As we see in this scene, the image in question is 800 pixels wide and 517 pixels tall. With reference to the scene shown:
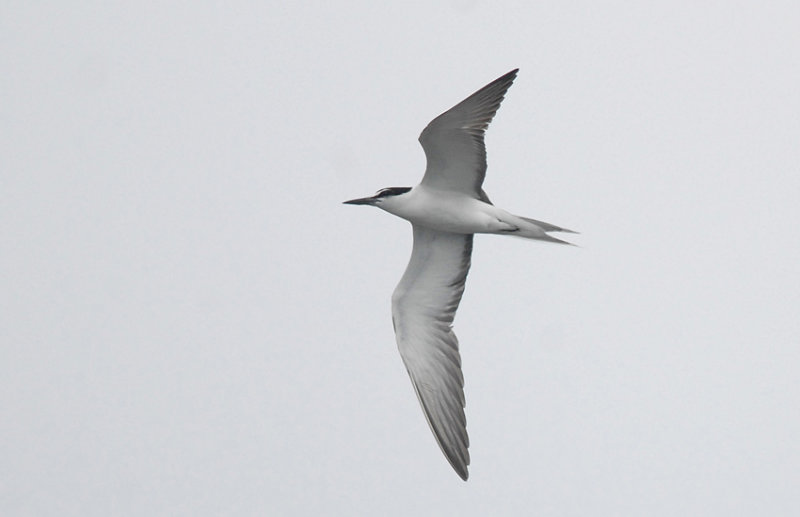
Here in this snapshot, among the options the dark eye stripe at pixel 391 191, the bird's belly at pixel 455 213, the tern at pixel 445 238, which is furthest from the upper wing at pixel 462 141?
the dark eye stripe at pixel 391 191

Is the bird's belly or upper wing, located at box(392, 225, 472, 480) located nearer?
the bird's belly

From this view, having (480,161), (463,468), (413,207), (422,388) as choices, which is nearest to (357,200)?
(413,207)

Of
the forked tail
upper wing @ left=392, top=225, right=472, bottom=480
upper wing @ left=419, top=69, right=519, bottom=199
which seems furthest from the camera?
upper wing @ left=392, top=225, right=472, bottom=480

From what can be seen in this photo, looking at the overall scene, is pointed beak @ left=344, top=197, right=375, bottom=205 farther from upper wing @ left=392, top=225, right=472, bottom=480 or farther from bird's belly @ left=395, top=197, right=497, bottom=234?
upper wing @ left=392, top=225, right=472, bottom=480

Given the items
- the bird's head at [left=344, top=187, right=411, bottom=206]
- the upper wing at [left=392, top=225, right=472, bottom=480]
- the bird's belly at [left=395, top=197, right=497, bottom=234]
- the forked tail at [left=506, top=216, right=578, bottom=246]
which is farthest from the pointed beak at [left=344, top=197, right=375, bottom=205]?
the forked tail at [left=506, top=216, right=578, bottom=246]

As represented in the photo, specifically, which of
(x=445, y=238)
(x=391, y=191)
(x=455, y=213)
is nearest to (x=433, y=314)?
(x=445, y=238)

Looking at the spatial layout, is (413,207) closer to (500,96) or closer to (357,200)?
(357,200)

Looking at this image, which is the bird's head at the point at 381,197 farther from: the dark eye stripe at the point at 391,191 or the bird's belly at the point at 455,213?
the bird's belly at the point at 455,213
